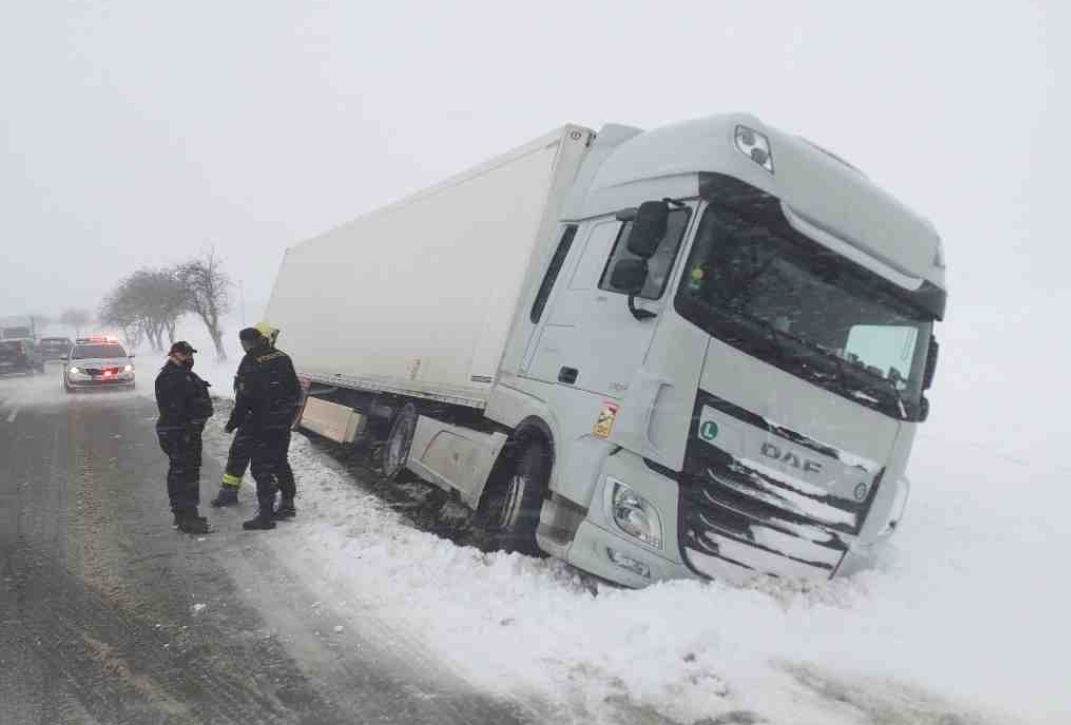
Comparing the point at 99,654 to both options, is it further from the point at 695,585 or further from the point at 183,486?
the point at 695,585

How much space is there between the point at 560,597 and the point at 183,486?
3.55 metres

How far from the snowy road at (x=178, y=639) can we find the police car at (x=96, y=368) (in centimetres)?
1480

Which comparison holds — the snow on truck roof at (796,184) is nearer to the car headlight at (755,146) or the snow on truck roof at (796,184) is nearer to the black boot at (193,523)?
the car headlight at (755,146)

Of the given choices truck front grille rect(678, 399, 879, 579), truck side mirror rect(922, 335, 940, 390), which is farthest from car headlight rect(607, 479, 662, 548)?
truck side mirror rect(922, 335, 940, 390)

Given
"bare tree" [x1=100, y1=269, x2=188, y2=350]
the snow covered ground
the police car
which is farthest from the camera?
"bare tree" [x1=100, y1=269, x2=188, y2=350]

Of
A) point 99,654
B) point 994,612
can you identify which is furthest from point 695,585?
point 99,654

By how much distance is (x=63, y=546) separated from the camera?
555 centimetres

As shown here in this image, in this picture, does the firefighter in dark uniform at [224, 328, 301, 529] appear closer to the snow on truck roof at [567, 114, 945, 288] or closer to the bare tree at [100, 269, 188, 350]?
the snow on truck roof at [567, 114, 945, 288]

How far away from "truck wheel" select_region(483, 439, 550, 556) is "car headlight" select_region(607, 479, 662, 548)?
763mm

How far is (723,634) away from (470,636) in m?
1.37

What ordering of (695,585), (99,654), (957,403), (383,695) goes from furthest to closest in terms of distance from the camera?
(957,403) < (695,585) < (99,654) < (383,695)

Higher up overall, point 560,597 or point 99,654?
point 560,597

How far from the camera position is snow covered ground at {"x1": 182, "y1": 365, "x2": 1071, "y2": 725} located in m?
3.31

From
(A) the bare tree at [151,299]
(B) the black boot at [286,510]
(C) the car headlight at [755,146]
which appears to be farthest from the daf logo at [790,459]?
(A) the bare tree at [151,299]
